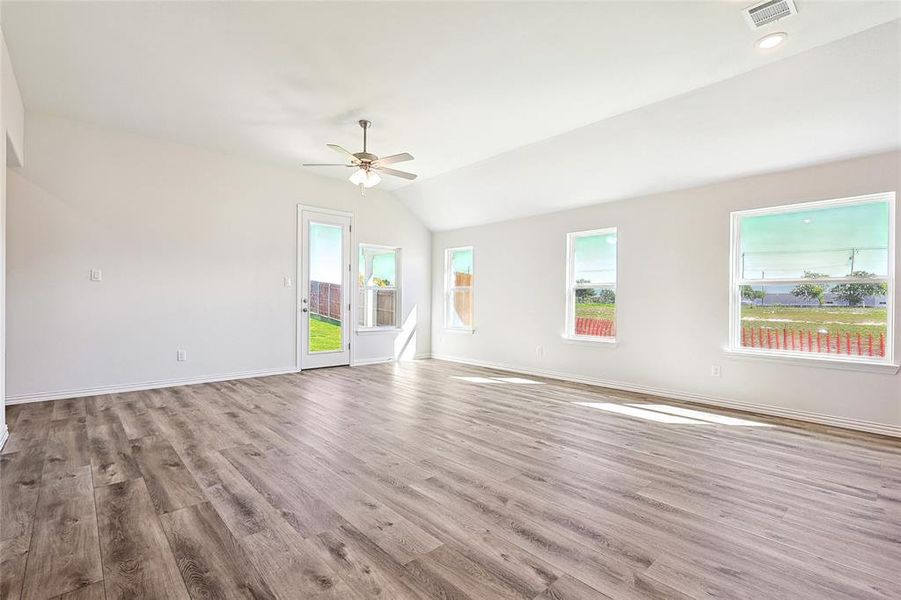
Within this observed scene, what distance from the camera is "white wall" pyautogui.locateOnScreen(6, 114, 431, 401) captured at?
429 cm

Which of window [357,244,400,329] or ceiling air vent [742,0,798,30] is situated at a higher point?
ceiling air vent [742,0,798,30]

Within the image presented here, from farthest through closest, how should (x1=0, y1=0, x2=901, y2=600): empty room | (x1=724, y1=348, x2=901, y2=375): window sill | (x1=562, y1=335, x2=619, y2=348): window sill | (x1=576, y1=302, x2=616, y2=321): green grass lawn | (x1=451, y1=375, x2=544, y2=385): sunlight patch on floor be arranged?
1. (x1=451, y1=375, x2=544, y2=385): sunlight patch on floor
2. (x1=576, y1=302, x2=616, y2=321): green grass lawn
3. (x1=562, y1=335, x2=619, y2=348): window sill
4. (x1=724, y1=348, x2=901, y2=375): window sill
5. (x1=0, y1=0, x2=901, y2=600): empty room

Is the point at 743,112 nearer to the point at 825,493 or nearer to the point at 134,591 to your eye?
the point at 825,493

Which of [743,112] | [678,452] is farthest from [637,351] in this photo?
[743,112]

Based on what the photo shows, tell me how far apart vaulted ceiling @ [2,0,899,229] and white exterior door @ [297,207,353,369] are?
1537mm

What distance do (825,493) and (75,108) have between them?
22.9 ft

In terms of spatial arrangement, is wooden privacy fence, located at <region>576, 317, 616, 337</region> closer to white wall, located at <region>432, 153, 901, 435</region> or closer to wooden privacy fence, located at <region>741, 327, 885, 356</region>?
white wall, located at <region>432, 153, 901, 435</region>

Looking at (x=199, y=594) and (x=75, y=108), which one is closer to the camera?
(x=199, y=594)

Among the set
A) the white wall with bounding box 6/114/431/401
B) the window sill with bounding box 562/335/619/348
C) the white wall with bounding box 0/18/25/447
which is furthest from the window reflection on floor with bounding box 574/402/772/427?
the white wall with bounding box 0/18/25/447

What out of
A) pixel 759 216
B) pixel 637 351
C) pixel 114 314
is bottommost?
pixel 637 351

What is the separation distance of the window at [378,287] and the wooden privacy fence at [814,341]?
525 cm

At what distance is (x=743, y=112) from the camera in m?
3.64

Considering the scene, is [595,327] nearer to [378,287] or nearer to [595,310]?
[595,310]

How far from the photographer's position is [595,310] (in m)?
5.72
